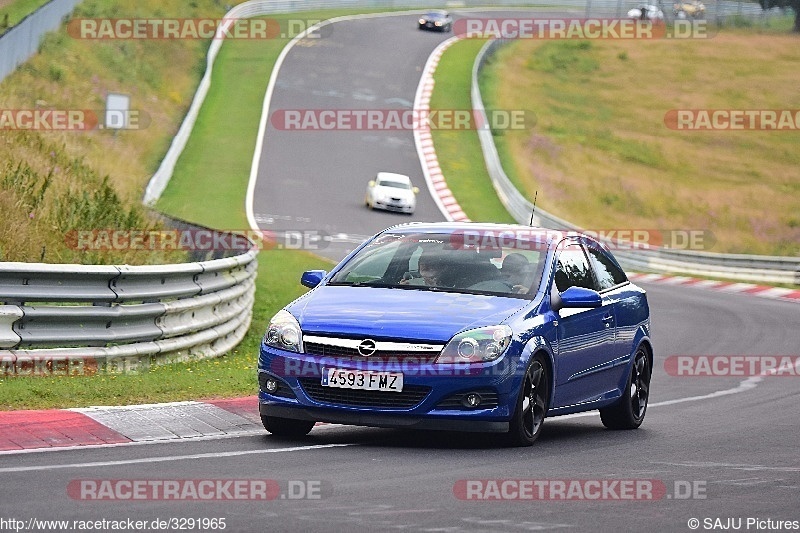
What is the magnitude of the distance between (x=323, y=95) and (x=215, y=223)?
2009 centimetres

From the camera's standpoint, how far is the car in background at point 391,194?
41.2 metres

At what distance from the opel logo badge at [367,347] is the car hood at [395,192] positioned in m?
31.5

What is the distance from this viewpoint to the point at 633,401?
12.7m

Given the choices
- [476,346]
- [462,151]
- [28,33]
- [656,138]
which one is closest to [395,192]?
[462,151]

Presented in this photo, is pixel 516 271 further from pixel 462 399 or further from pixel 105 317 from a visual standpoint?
pixel 105 317

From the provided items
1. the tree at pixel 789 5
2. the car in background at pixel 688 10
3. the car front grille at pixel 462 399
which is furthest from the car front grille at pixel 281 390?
the tree at pixel 789 5

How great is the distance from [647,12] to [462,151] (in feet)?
130

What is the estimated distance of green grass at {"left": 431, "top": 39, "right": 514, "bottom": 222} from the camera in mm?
43938

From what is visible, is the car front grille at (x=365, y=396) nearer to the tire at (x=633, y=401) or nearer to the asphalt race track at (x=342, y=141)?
the tire at (x=633, y=401)

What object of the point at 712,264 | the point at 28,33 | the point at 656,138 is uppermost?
the point at 28,33

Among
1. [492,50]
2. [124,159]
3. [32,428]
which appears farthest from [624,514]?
[492,50]

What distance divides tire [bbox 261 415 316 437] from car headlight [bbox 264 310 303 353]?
54 cm

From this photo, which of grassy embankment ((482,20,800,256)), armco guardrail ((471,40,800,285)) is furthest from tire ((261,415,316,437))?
grassy embankment ((482,20,800,256))

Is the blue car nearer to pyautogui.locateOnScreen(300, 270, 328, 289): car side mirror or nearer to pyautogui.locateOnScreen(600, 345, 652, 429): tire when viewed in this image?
pyautogui.locateOnScreen(300, 270, 328, 289): car side mirror
